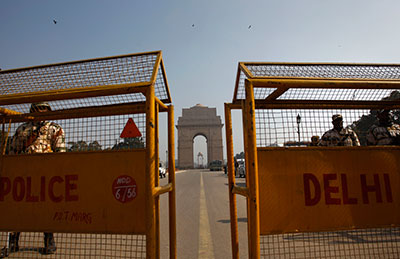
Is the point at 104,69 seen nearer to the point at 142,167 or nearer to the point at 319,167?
the point at 142,167

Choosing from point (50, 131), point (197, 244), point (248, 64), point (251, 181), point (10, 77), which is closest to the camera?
point (251, 181)

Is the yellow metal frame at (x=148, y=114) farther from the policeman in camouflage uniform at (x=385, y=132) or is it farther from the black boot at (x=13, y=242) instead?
the policeman in camouflage uniform at (x=385, y=132)

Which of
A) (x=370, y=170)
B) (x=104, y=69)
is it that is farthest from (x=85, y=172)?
(x=370, y=170)

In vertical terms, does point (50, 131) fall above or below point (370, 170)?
above

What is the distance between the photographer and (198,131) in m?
56.5

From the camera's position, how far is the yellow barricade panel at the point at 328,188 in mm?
2316

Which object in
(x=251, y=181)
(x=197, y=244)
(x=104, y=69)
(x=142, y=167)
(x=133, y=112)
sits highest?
(x=104, y=69)

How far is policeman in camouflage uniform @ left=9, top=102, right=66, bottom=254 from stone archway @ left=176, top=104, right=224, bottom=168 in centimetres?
5194

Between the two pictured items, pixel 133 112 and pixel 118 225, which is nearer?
pixel 118 225

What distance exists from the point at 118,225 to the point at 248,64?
6.78 feet

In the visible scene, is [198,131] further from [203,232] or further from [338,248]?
[338,248]

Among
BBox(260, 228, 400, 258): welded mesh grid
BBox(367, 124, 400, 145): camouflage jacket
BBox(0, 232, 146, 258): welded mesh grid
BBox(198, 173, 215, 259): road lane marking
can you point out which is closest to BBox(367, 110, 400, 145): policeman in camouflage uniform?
BBox(367, 124, 400, 145): camouflage jacket

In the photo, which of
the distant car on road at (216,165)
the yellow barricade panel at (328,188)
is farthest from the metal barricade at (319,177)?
the distant car on road at (216,165)

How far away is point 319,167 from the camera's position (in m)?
2.41
